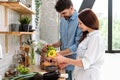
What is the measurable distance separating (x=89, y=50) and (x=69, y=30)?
2.34ft

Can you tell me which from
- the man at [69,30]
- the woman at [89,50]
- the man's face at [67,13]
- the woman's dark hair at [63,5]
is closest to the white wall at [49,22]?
the man at [69,30]

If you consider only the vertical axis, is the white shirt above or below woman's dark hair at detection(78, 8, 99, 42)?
below

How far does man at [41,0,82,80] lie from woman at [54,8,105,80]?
15.1 inches

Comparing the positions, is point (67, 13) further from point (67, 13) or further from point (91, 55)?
point (91, 55)

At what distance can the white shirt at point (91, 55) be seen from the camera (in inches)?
84.0

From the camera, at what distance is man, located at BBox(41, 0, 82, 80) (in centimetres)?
266

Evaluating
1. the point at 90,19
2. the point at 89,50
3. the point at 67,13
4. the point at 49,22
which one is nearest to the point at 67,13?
the point at 67,13

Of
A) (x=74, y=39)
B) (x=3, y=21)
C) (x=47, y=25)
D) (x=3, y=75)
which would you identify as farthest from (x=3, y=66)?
(x=47, y=25)

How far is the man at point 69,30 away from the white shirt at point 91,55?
0.38m

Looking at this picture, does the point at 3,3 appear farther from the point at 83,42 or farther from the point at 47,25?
the point at 47,25

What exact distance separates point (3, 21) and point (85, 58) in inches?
Result: 32.6

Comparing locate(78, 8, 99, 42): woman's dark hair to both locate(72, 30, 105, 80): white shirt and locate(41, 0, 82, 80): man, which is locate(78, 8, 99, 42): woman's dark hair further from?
locate(41, 0, 82, 80): man

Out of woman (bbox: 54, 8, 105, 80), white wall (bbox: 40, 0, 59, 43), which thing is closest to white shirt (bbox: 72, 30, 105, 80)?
Answer: woman (bbox: 54, 8, 105, 80)

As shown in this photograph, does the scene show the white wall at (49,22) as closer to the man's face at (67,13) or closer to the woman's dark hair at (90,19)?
the man's face at (67,13)
